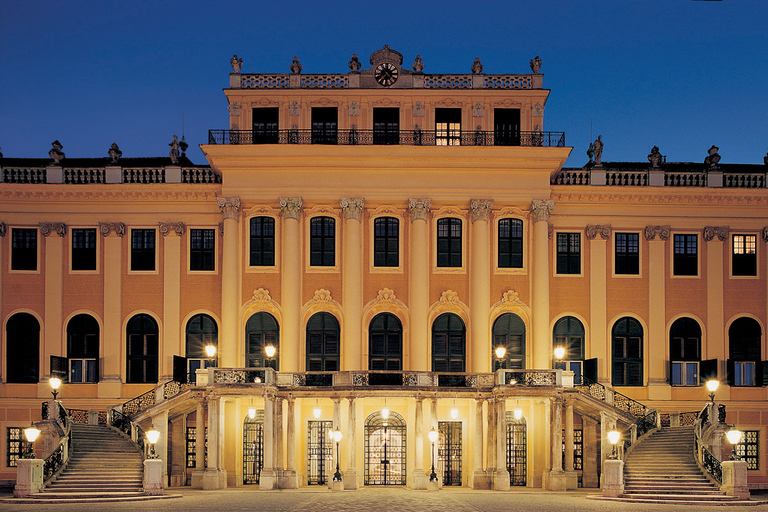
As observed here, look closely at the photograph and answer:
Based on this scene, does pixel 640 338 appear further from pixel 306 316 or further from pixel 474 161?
pixel 306 316

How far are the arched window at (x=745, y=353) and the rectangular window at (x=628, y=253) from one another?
18.0 feet

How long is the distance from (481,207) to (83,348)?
65.6 ft

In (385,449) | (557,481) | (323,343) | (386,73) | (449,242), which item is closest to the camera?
(557,481)

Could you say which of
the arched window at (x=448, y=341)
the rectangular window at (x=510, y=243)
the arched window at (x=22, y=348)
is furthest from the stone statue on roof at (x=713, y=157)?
the arched window at (x=22, y=348)

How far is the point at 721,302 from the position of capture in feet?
138

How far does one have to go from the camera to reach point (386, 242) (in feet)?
137

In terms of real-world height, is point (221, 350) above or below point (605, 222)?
below

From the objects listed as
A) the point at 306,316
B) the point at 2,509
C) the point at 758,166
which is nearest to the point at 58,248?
the point at 306,316

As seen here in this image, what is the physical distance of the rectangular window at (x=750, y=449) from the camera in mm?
41062

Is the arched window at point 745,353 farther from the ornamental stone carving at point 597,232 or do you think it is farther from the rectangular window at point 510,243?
the rectangular window at point 510,243

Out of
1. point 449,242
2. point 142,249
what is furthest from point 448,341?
point 142,249

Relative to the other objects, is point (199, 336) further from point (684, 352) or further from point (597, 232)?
point (684, 352)

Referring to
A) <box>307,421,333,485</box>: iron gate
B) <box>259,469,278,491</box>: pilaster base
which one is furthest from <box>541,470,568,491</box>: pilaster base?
<box>259,469,278,491</box>: pilaster base

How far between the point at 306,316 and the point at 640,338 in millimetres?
16035
